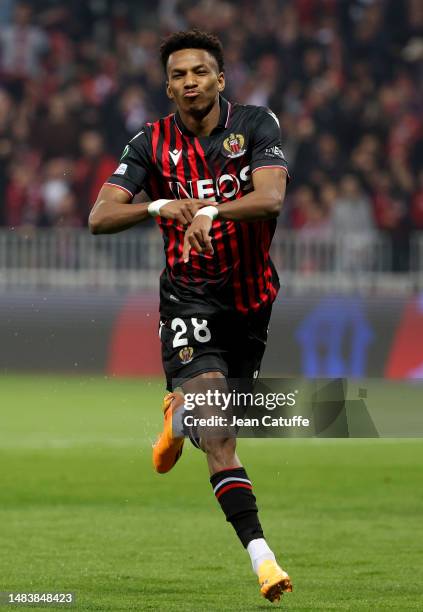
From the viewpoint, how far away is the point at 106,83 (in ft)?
64.3

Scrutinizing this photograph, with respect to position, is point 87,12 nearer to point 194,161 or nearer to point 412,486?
point 412,486

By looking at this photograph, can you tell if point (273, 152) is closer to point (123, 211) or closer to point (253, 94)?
point (123, 211)

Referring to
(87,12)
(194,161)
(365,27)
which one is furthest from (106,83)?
(194,161)

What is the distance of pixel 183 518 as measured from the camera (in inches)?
341

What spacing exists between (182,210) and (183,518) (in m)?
3.24

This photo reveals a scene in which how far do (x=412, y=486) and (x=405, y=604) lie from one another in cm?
432

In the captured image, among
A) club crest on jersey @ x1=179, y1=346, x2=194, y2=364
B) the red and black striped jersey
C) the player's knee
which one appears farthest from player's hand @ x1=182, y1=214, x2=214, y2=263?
the player's knee

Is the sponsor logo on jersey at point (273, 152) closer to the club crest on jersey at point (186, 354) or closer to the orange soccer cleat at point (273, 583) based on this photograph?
the club crest on jersey at point (186, 354)

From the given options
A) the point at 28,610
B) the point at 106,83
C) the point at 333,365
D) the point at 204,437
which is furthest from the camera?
the point at 106,83

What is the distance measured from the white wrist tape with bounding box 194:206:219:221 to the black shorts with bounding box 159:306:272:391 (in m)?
0.72

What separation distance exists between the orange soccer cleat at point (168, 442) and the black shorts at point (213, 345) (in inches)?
2.5

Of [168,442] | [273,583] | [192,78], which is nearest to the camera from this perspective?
[273,583]

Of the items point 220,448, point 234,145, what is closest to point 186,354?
point 220,448

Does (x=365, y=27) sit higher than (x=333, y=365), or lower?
higher
